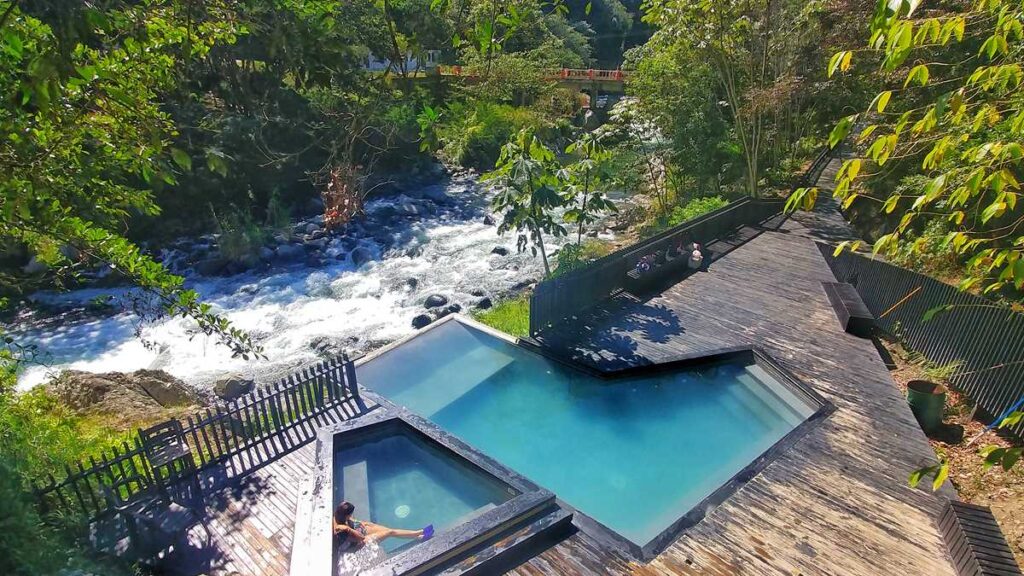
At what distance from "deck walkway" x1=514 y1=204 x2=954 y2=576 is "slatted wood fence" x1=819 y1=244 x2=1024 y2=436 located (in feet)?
4.16

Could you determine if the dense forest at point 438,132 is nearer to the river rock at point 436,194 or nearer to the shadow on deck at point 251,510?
the shadow on deck at point 251,510

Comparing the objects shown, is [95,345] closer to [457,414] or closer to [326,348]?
[326,348]

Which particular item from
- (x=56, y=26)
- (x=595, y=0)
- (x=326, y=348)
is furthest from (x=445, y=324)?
(x=595, y=0)

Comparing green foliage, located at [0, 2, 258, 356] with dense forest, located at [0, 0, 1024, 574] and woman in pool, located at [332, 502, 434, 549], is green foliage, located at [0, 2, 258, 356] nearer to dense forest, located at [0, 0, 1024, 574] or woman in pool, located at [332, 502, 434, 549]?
dense forest, located at [0, 0, 1024, 574]

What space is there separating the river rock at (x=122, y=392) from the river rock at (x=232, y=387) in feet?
1.46

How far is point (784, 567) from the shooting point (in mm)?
5578

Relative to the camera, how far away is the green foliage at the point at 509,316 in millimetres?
12141

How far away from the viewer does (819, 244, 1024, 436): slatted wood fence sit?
861 centimetres

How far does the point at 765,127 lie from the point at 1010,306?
1406 cm

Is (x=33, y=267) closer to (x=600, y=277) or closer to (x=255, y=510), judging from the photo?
(x=255, y=510)

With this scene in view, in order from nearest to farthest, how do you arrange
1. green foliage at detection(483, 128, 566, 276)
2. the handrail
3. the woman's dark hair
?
1. the woman's dark hair
2. the handrail
3. green foliage at detection(483, 128, 566, 276)

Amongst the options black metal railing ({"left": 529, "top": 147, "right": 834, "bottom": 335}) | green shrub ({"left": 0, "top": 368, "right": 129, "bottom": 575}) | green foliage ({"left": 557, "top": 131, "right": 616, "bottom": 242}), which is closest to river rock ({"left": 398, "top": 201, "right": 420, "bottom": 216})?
green foliage ({"left": 557, "top": 131, "right": 616, "bottom": 242})

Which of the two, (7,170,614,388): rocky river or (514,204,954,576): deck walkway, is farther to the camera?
(7,170,614,388): rocky river

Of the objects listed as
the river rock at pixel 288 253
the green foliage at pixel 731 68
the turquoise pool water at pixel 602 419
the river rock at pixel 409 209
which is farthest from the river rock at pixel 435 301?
the green foliage at pixel 731 68
